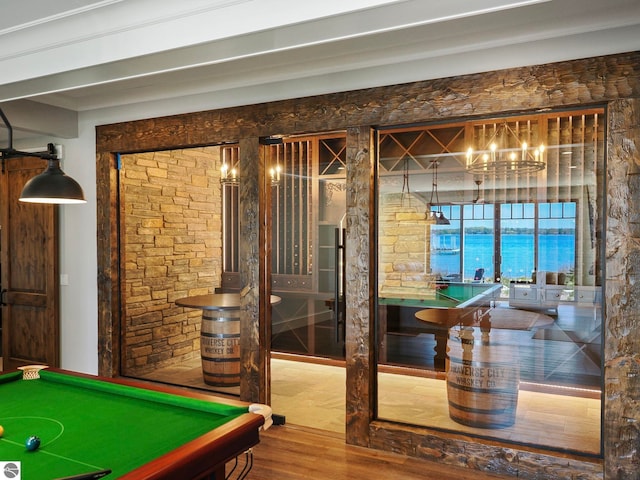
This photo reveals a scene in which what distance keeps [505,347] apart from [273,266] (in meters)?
1.89

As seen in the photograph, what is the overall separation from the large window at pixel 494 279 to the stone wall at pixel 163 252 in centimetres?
185

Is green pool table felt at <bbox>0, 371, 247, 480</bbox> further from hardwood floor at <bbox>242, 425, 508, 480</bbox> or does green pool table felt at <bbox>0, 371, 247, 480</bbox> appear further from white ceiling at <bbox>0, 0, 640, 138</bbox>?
white ceiling at <bbox>0, 0, 640, 138</bbox>

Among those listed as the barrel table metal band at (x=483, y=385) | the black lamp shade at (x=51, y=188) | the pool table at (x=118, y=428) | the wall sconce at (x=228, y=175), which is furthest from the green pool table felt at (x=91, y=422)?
the wall sconce at (x=228, y=175)

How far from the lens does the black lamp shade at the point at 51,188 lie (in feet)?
9.37

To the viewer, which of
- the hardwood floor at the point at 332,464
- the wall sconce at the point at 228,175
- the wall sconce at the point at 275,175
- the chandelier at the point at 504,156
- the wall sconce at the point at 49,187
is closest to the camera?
the wall sconce at the point at 49,187

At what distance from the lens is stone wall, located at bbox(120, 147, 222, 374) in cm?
485

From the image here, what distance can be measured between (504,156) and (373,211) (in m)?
0.98

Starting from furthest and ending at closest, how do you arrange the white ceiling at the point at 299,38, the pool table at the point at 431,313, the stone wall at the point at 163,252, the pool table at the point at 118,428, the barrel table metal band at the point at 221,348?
1. the stone wall at the point at 163,252
2. the barrel table metal band at the point at 221,348
3. the pool table at the point at 431,313
4. the white ceiling at the point at 299,38
5. the pool table at the point at 118,428

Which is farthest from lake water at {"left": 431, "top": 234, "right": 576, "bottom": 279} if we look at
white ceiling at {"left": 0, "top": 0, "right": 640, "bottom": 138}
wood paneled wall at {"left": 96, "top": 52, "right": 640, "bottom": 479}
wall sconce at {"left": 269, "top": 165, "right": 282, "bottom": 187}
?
wall sconce at {"left": 269, "top": 165, "right": 282, "bottom": 187}

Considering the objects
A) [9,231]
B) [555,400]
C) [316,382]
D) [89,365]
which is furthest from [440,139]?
[9,231]

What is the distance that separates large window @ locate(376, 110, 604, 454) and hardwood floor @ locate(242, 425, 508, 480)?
12.5 inches

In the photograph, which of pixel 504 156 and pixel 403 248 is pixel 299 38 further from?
pixel 403 248

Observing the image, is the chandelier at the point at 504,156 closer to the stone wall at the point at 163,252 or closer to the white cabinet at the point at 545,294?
the white cabinet at the point at 545,294

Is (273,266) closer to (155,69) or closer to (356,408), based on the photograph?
(356,408)
